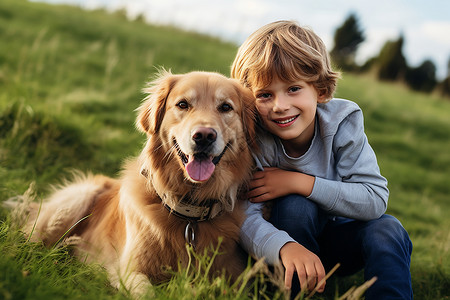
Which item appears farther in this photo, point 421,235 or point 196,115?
point 421,235

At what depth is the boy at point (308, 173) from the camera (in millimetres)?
2283

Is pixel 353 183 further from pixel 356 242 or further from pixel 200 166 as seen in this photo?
pixel 200 166

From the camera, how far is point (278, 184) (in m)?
2.49

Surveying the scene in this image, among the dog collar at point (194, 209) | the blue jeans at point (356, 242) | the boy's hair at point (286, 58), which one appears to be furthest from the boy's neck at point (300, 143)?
the dog collar at point (194, 209)

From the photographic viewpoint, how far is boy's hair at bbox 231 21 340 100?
254 cm

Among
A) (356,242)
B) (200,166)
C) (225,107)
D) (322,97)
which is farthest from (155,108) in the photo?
(356,242)

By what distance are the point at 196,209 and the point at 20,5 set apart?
987 centimetres

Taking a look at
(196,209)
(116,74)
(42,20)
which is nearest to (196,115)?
(196,209)

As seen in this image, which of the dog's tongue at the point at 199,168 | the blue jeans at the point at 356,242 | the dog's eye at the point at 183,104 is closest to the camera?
the blue jeans at the point at 356,242

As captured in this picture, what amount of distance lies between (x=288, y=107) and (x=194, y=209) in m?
0.84

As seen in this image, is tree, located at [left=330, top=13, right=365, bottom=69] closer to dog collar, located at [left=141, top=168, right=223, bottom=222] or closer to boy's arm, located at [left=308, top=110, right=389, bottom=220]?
boy's arm, located at [left=308, top=110, right=389, bottom=220]

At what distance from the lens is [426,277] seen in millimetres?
3055

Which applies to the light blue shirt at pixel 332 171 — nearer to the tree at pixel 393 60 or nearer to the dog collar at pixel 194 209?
the dog collar at pixel 194 209

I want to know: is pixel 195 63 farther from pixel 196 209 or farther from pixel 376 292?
pixel 376 292
